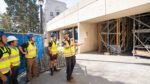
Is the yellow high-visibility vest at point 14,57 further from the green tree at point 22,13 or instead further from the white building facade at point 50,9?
the white building facade at point 50,9

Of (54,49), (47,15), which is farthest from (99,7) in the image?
(47,15)

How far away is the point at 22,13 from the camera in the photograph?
16016 mm

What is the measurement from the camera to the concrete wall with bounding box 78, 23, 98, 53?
24.7 ft

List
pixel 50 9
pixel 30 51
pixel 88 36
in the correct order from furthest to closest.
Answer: pixel 50 9
pixel 88 36
pixel 30 51

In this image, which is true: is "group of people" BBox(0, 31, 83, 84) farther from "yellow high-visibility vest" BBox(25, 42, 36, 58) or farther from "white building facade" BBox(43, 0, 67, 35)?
"white building facade" BBox(43, 0, 67, 35)

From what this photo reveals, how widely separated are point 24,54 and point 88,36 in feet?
20.4

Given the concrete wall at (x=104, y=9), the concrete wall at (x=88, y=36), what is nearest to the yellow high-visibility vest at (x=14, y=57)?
the concrete wall at (x=104, y=9)

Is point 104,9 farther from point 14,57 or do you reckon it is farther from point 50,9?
point 50,9

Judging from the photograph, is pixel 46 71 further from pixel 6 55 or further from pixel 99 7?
pixel 99 7

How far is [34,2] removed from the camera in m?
17.4

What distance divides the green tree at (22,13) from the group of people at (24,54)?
15539 millimetres

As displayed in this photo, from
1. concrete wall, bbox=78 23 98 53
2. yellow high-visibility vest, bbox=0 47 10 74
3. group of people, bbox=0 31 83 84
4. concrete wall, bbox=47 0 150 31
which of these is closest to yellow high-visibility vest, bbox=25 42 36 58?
group of people, bbox=0 31 83 84

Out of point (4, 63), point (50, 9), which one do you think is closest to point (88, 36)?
point (4, 63)

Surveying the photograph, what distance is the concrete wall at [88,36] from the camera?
7523mm
